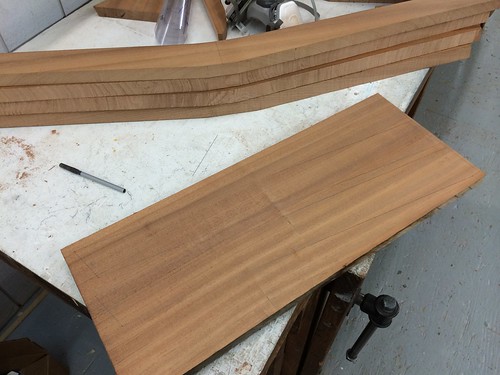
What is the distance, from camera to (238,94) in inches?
37.9

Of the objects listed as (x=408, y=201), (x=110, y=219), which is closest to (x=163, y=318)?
(x=110, y=219)

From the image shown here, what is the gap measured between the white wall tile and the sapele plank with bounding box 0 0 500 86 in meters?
0.26

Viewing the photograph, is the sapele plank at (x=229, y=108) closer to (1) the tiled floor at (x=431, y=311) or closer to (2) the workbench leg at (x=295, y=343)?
(2) the workbench leg at (x=295, y=343)

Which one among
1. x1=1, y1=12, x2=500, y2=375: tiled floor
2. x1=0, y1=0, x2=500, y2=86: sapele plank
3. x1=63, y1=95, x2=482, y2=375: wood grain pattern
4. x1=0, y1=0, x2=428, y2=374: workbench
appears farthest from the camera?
x1=1, y1=12, x2=500, y2=375: tiled floor

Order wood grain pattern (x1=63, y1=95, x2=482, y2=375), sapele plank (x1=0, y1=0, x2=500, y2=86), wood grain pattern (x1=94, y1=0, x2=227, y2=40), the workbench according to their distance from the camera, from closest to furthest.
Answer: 1. wood grain pattern (x1=63, y1=95, x2=482, y2=375)
2. the workbench
3. sapele plank (x1=0, y1=0, x2=500, y2=86)
4. wood grain pattern (x1=94, y1=0, x2=227, y2=40)

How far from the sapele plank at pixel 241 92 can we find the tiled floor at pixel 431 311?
86 cm

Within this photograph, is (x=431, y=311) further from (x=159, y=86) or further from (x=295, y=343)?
(x=159, y=86)

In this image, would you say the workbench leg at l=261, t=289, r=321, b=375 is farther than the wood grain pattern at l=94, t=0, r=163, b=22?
No

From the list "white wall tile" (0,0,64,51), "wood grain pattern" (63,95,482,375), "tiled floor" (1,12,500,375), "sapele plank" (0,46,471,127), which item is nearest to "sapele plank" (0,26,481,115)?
"sapele plank" (0,46,471,127)

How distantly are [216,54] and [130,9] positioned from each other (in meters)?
0.47

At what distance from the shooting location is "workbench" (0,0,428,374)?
72cm

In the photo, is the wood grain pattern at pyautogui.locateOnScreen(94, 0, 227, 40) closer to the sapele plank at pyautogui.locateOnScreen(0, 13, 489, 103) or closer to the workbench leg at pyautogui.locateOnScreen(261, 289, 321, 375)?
the sapele plank at pyautogui.locateOnScreen(0, 13, 489, 103)

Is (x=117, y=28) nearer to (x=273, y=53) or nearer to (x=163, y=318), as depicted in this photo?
(x=273, y=53)

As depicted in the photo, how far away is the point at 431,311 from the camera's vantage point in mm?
1476
